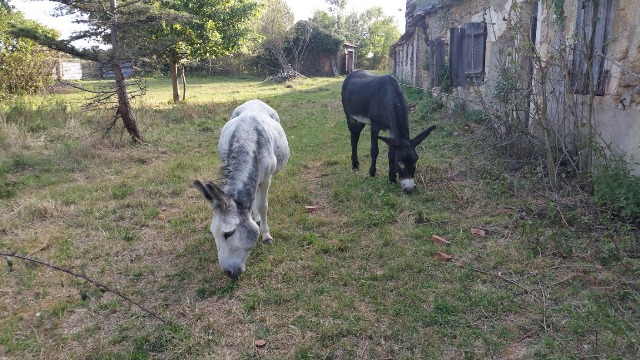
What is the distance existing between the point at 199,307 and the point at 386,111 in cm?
433

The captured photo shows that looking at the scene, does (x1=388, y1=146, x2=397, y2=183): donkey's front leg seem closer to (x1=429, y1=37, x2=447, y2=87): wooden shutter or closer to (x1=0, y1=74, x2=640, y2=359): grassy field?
(x1=0, y1=74, x2=640, y2=359): grassy field

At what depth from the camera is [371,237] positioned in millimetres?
4953

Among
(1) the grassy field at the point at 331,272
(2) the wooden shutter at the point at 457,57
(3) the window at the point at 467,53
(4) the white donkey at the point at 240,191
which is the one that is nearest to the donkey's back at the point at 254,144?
(4) the white donkey at the point at 240,191

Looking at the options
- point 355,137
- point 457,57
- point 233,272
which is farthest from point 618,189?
point 457,57

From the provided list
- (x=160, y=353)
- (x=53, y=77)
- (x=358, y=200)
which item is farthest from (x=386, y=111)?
(x=53, y=77)

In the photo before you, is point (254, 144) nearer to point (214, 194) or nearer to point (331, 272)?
point (214, 194)

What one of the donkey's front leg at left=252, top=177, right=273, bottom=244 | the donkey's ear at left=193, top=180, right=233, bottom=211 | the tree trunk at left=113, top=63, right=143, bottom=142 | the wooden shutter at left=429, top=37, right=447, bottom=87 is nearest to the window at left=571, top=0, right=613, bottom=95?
the donkey's front leg at left=252, top=177, right=273, bottom=244

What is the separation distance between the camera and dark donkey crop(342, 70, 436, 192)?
20.4 feet

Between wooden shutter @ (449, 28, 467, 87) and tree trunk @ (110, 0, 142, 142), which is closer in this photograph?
tree trunk @ (110, 0, 142, 142)

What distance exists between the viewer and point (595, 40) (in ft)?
18.8

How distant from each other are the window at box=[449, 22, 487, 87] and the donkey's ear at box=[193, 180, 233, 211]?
7832 millimetres

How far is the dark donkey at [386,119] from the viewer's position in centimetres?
622

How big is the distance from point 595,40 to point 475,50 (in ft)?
16.9

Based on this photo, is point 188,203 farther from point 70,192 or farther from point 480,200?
point 480,200
